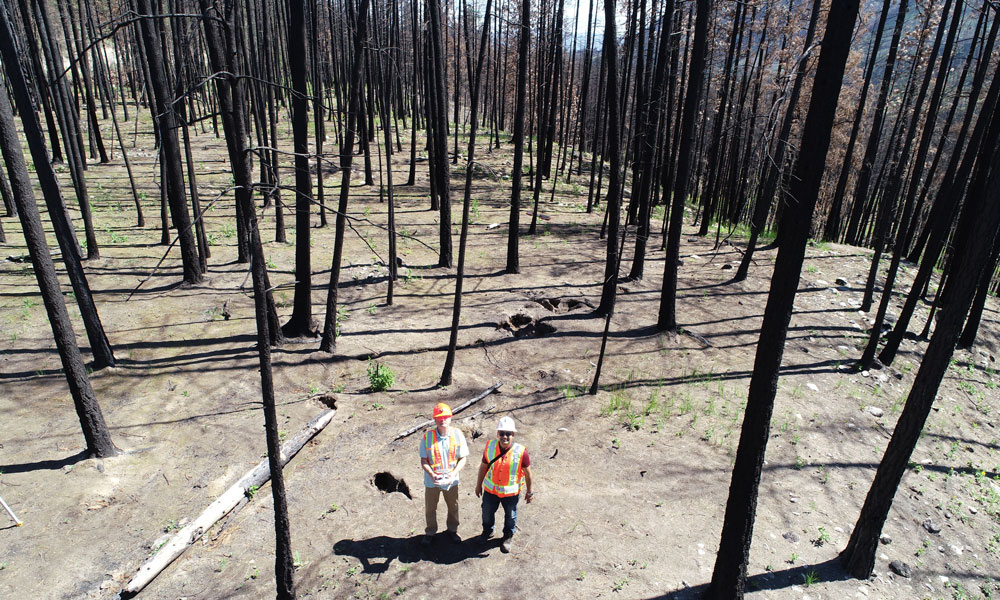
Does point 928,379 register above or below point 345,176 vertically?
below

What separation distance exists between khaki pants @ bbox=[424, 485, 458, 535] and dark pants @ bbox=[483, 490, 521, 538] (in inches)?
15.4

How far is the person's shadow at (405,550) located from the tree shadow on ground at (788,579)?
7.48ft

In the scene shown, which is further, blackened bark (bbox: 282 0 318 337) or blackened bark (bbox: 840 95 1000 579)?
blackened bark (bbox: 282 0 318 337)

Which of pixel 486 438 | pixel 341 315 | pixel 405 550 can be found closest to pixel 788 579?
pixel 405 550

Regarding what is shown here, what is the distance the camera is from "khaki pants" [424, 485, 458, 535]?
6.39 metres

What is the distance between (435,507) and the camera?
6523mm

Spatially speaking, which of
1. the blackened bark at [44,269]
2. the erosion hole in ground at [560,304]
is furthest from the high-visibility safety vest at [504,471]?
the erosion hole in ground at [560,304]

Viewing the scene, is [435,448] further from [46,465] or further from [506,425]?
[46,465]

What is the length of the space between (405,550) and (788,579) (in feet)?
16.0

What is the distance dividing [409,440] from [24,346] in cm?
920

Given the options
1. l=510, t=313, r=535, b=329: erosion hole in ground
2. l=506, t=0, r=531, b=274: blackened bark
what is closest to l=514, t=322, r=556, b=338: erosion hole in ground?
l=510, t=313, r=535, b=329: erosion hole in ground

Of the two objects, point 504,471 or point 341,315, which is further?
point 341,315

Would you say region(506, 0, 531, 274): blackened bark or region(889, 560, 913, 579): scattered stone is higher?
region(506, 0, 531, 274): blackened bark

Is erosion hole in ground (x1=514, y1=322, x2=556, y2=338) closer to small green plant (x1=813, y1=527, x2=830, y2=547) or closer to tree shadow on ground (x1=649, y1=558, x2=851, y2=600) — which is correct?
small green plant (x1=813, y1=527, x2=830, y2=547)
